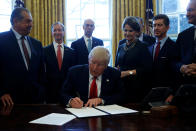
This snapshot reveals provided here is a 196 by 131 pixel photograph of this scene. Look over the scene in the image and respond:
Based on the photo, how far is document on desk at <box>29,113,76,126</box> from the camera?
1719 millimetres

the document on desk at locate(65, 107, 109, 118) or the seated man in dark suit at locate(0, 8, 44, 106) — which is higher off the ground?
the seated man in dark suit at locate(0, 8, 44, 106)

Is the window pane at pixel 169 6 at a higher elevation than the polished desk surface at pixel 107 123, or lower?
higher

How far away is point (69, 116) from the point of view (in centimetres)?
189

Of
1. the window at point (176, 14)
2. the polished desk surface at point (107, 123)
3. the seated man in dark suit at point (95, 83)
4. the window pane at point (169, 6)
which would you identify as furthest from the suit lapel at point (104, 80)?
the window pane at point (169, 6)

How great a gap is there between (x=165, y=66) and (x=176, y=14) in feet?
12.8

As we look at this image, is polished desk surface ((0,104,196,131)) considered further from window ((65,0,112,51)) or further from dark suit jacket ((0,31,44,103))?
window ((65,0,112,51))

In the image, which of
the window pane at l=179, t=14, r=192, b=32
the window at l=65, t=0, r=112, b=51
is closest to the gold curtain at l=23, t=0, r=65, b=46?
the window at l=65, t=0, r=112, b=51

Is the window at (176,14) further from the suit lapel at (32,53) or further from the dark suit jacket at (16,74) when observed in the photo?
the dark suit jacket at (16,74)

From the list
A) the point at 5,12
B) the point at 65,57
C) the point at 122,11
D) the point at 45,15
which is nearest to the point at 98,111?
the point at 65,57

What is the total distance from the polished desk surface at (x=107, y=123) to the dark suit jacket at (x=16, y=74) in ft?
2.53

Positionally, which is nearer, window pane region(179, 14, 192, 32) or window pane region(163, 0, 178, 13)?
window pane region(179, 14, 192, 32)

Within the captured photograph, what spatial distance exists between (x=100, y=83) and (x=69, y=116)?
2.35 ft

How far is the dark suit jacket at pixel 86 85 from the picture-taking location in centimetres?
249

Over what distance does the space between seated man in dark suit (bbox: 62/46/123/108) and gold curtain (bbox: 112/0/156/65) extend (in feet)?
13.0
